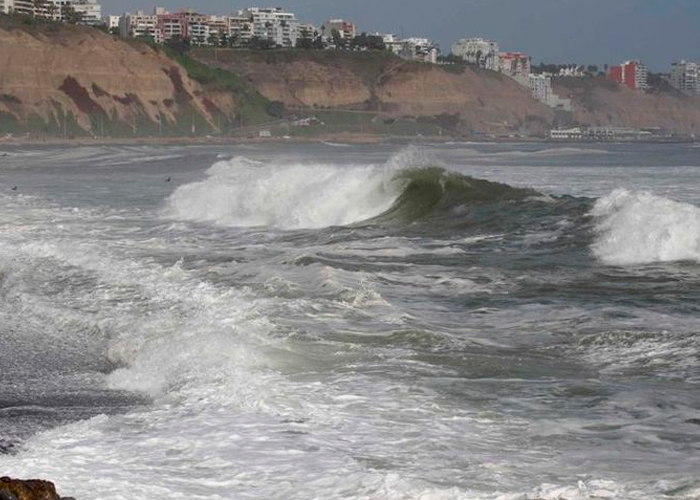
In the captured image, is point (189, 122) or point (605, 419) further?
point (189, 122)

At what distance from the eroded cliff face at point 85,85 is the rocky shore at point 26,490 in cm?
11438

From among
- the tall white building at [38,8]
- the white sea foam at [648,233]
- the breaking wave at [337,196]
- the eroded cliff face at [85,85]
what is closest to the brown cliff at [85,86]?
the eroded cliff face at [85,85]

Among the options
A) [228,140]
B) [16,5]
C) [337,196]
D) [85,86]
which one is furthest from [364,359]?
[16,5]

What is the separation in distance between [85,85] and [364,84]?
46.3m

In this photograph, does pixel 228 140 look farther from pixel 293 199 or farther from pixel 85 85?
pixel 293 199

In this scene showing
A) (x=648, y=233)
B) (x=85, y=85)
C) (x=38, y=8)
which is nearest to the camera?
(x=648, y=233)

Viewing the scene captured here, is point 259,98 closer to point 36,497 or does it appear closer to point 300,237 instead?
point 300,237

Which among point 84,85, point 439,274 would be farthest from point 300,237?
point 84,85

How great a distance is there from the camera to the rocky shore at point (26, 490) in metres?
5.41

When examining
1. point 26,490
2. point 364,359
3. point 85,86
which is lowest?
point 364,359

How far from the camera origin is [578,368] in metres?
9.57

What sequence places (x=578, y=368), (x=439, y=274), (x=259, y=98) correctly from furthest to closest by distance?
(x=259, y=98), (x=439, y=274), (x=578, y=368)

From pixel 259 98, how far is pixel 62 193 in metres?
115

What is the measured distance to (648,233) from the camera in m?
17.2
